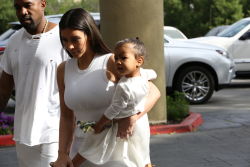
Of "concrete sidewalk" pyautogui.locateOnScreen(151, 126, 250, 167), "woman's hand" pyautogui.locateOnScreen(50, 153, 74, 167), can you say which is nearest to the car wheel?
"concrete sidewalk" pyautogui.locateOnScreen(151, 126, 250, 167)

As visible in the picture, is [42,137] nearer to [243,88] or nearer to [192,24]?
[243,88]

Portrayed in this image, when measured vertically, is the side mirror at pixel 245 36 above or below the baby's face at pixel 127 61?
below

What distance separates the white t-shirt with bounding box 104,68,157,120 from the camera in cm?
300

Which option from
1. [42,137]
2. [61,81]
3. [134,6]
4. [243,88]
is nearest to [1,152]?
[134,6]

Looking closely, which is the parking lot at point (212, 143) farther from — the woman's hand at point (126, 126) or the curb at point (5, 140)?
the woman's hand at point (126, 126)

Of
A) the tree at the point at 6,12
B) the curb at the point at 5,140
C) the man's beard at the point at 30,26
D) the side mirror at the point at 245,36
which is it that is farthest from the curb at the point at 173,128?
the tree at the point at 6,12

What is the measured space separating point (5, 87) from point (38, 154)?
0.51 meters

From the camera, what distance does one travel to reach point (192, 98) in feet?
42.6

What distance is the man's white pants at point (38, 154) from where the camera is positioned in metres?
4.03

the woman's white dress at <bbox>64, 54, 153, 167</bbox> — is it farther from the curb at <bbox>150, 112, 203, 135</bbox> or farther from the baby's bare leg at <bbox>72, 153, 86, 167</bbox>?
the curb at <bbox>150, 112, 203, 135</bbox>

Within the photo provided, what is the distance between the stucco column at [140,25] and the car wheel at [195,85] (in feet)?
9.33

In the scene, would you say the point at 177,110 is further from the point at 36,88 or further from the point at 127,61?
the point at 127,61

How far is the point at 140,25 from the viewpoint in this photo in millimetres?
9820

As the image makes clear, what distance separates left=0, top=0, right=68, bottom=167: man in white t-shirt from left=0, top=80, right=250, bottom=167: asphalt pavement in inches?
135
